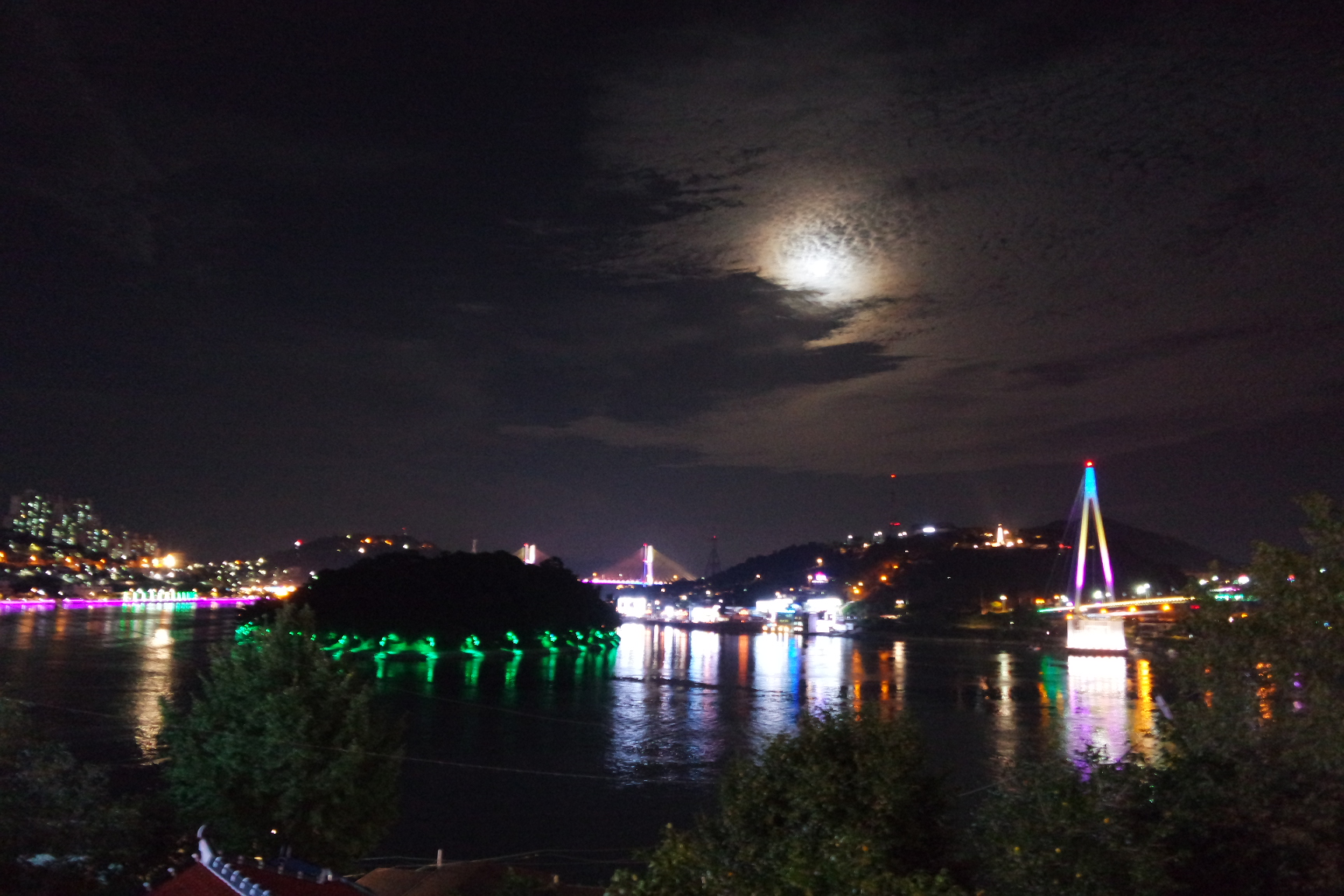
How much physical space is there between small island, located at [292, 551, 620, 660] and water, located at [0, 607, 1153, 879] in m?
1.66

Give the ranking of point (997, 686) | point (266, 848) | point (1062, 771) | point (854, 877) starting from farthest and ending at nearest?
point (997, 686) < point (266, 848) < point (1062, 771) < point (854, 877)

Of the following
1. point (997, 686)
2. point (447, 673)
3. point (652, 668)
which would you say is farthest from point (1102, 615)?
point (447, 673)

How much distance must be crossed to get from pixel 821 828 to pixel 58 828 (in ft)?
11.0

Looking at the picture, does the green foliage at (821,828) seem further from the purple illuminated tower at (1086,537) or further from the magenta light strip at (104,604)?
the magenta light strip at (104,604)

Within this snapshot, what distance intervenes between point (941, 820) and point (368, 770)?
3.33 meters

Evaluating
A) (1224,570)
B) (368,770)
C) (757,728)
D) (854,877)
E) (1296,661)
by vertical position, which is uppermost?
(1224,570)

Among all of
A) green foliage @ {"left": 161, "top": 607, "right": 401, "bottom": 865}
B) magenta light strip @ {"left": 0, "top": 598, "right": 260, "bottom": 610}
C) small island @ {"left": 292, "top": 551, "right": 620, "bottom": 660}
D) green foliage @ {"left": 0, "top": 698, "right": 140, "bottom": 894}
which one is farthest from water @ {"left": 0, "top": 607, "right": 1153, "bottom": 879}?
magenta light strip @ {"left": 0, "top": 598, "right": 260, "bottom": 610}

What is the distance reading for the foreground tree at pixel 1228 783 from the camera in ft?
7.72

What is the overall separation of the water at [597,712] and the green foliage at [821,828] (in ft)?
1.02

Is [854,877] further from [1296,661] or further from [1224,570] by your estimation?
[1224,570]

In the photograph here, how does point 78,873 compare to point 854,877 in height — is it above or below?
below

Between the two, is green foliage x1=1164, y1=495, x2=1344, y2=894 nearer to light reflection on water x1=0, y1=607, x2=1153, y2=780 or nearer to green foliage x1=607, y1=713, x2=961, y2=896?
green foliage x1=607, y1=713, x2=961, y2=896

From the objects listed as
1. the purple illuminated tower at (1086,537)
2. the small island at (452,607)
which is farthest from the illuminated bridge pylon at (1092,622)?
the small island at (452,607)

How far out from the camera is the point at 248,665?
17.0 ft
